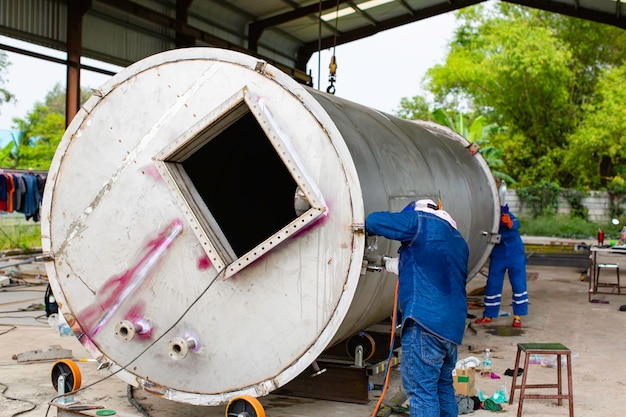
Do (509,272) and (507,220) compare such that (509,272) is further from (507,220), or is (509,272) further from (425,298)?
(425,298)

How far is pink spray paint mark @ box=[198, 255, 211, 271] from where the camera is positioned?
4.35 metres

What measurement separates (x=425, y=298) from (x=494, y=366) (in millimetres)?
2746

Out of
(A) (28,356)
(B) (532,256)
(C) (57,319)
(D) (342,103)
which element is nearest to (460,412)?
(D) (342,103)

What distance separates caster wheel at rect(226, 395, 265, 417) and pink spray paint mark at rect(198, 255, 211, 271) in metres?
0.78

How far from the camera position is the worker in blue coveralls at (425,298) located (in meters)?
4.13

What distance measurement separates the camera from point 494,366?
655 centimetres

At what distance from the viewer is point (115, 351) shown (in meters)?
4.59

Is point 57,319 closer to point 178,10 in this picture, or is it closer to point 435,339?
point 435,339

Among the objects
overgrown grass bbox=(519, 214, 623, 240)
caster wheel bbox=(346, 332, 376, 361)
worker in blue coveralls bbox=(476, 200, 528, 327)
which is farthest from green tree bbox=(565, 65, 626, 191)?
caster wheel bbox=(346, 332, 376, 361)

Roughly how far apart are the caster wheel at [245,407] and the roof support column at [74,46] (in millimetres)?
9022

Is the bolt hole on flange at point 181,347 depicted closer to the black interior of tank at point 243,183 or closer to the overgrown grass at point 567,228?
the black interior of tank at point 243,183

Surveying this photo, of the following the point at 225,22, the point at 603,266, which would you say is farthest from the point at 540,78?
the point at 603,266

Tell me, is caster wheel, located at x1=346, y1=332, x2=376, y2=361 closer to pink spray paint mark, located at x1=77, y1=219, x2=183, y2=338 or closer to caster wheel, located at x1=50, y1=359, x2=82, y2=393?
pink spray paint mark, located at x1=77, y1=219, x2=183, y2=338

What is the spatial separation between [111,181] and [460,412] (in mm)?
2783
